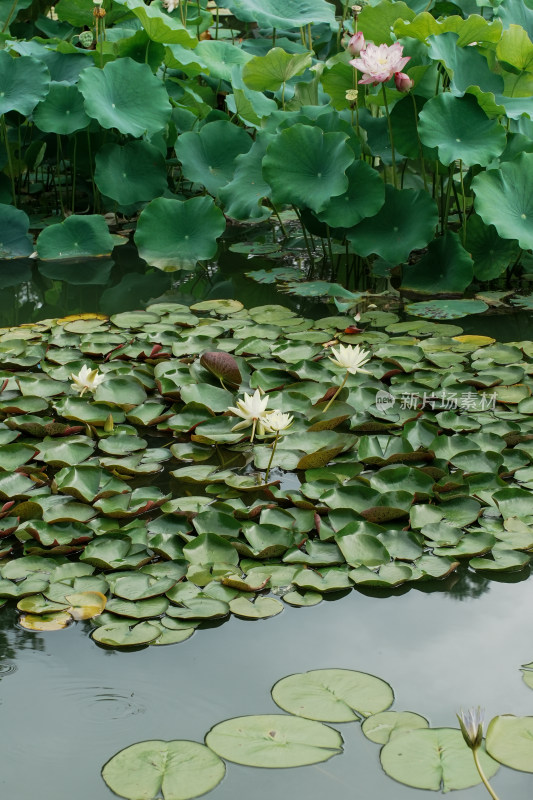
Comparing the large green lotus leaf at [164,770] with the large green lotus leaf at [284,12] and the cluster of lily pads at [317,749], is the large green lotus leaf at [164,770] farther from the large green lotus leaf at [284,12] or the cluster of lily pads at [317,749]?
the large green lotus leaf at [284,12]

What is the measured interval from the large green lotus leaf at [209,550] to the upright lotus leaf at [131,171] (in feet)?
8.51

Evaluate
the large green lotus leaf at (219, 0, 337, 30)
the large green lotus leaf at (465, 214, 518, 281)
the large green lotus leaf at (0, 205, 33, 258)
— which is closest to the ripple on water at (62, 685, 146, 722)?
the large green lotus leaf at (465, 214, 518, 281)

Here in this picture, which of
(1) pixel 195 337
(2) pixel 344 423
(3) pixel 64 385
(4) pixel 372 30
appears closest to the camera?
(2) pixel 344 423

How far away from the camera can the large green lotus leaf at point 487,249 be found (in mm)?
3211

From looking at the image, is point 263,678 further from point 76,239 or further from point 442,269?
point 76,239

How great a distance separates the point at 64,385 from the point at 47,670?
1.18 m

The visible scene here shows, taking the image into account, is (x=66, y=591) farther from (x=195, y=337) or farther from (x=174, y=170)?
(x=174, y=170)

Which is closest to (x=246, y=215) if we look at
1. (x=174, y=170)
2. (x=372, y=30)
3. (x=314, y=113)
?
(x=314, y=113)

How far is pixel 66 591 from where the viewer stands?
1566 mm

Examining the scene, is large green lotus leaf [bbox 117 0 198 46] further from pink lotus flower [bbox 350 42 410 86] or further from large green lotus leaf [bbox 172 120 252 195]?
pink lotus flower [bbox 350 42 410 86]

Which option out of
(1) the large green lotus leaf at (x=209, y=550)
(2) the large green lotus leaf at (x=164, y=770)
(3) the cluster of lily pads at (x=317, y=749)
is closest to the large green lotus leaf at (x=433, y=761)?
(3) the cluster of lily pads at (x=317, y=749)

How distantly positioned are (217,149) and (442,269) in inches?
51.9

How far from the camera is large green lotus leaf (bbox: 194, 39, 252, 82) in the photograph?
4.30 m

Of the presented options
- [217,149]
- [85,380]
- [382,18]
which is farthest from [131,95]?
[85,380]
